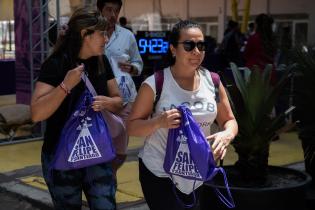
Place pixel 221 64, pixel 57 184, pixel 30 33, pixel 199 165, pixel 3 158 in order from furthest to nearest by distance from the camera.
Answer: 1. pixel 221 64
2. pixel 30 33
3. pixel 3 158
4. pixel 57 184
5. pixel 199 165

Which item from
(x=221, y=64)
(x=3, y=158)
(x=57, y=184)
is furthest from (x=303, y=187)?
(x=221, y=64)

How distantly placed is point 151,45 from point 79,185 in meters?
10.5

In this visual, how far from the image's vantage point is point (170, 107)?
3.01m

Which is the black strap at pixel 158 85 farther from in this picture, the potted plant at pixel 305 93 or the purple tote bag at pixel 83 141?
the potted plant at pixel 305 93

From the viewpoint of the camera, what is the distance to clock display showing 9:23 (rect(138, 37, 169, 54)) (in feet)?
44.0

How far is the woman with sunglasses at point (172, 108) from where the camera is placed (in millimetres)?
3004

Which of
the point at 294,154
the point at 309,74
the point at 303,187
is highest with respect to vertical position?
the point at 309,74

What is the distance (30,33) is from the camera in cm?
841

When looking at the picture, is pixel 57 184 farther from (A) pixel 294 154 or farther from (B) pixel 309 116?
(A) pixel 294 154

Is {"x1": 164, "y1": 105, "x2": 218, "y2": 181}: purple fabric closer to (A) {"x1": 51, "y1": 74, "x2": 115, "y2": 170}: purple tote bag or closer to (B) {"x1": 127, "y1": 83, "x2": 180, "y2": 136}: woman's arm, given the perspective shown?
(B) {"x1": 127, "y1": 83, "x2": 180, "y2": 136}: woman's arm

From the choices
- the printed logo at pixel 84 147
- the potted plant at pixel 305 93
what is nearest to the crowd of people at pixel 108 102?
the printed logo at pixel 84 147

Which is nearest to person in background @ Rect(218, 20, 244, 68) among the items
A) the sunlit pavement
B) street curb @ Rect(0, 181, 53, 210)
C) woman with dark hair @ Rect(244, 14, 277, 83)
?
woman with dark hair @ Rect(244, 14, 277, 83)

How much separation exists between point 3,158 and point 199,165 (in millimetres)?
4970

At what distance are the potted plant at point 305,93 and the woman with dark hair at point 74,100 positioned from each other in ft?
7.60
